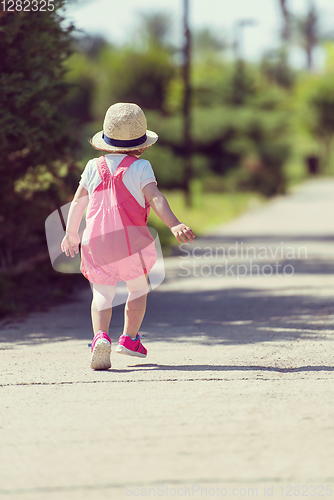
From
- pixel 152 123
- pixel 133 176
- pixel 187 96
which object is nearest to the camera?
pixel 133 176

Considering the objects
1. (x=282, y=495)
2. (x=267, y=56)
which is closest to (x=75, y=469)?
(x=282, y=495)

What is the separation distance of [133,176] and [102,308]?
2.78 ft

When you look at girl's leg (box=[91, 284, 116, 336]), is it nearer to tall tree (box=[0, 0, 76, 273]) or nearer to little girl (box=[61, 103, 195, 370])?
little girl (box=[61, 103, 195, 370])

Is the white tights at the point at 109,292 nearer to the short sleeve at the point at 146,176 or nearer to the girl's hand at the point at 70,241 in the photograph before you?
the girl's hand at the point at 70,241

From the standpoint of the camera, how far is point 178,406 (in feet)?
12.7

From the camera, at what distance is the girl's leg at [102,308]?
15.8 ft

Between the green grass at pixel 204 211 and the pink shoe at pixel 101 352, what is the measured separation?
9.21 metres

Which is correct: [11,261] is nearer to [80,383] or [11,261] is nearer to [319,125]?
[80,383]

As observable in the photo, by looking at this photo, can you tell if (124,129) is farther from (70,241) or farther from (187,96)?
(187,96)

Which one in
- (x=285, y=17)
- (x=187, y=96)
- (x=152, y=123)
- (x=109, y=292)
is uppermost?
(x=285, y=17)

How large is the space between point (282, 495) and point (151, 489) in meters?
0.48

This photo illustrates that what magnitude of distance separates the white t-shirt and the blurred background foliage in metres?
0.79

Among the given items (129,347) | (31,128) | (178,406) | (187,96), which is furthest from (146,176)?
(187,96)

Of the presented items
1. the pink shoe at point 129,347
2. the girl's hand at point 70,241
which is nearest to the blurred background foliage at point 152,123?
the girl's hand at point 70,241
